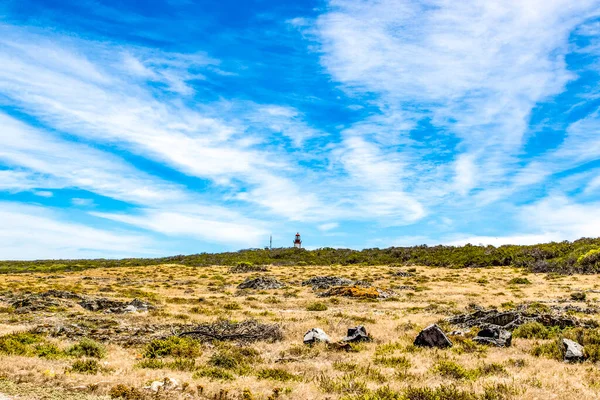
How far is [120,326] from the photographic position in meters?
16.8

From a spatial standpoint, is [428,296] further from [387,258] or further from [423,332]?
[387,258]

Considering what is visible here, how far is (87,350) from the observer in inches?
472

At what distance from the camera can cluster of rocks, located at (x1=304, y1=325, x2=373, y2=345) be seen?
13977mm

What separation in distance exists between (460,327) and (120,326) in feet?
45.8

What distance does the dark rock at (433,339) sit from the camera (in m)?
13.3

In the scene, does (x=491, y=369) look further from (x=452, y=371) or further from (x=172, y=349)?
(x=172, y=349)

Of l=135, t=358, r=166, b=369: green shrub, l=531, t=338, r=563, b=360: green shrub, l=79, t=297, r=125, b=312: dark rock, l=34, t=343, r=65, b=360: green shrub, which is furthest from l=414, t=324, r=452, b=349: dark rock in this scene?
l=79, t=297, r=125, b=312: dark rock

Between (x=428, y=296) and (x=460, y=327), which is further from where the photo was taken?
(x=428, y=296)

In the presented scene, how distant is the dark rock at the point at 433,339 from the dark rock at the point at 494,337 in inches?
48.8

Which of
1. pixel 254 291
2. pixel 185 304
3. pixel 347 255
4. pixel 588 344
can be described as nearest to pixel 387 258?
pixel 347 255

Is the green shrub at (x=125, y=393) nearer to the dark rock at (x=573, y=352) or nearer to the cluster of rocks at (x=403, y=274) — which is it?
the dark rock at (x=573, y=352)

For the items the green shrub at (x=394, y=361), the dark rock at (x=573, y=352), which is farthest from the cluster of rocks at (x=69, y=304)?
the dark rock at (x=573, y=352)

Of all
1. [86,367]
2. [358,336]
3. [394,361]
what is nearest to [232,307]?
[358,336]

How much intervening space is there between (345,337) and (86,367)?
27.5 ft
